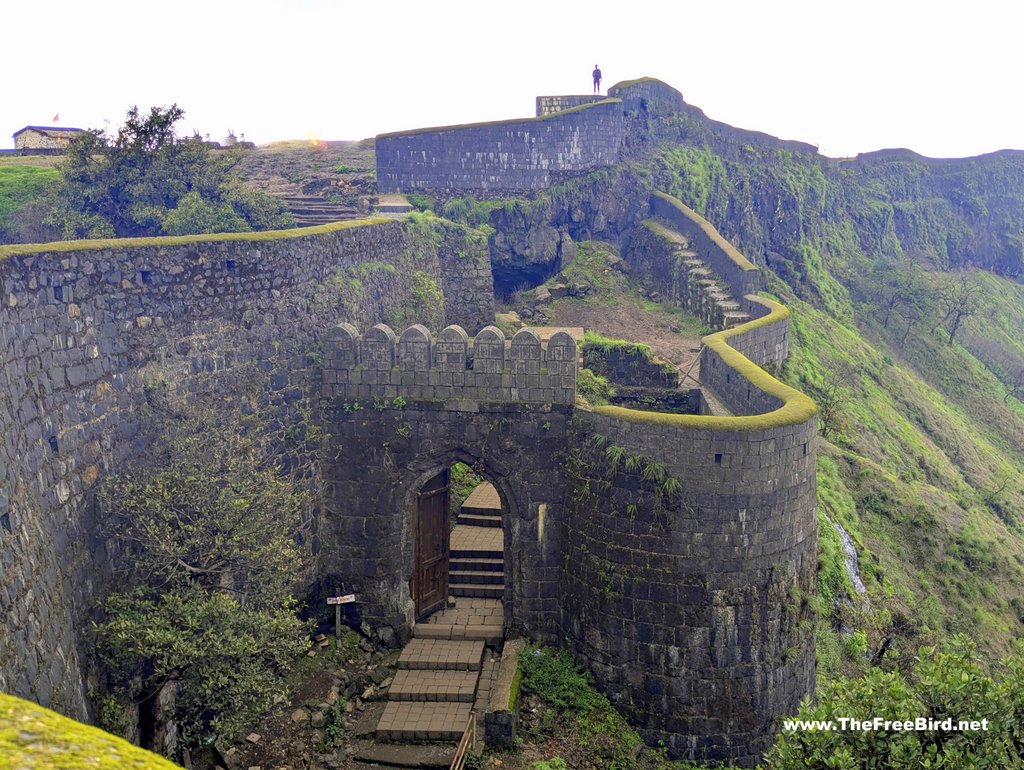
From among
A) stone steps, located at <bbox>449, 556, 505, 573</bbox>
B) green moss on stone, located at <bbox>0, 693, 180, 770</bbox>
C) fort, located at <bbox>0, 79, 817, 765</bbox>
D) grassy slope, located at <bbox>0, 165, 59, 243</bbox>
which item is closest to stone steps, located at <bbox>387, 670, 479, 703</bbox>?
fort, located at <bbox>0, 79, 817, 765</bbox>

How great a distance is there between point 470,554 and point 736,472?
675 centimetres

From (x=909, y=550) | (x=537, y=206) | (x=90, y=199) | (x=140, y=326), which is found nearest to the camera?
(x=140, y=326)

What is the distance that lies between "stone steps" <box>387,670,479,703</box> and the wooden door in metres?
1.82

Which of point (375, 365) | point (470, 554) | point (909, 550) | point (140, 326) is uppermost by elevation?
point (140, 326)

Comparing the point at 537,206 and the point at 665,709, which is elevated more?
the point at 537,206

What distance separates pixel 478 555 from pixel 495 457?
3657 mm

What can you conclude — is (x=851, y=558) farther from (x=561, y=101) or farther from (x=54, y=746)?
(x=561, y=101)

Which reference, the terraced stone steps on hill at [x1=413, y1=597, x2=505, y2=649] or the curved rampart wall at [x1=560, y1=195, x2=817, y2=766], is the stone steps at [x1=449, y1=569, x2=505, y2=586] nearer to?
the terraced stone steps on hill at [x1=413, y1=597, x2=505, y2=649]

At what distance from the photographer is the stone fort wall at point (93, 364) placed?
9.55m

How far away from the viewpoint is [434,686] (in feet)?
49.8

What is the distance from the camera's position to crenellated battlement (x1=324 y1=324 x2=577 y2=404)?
15914mm

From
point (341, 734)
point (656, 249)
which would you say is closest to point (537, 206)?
point (656, 249)

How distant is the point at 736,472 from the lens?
558 inches

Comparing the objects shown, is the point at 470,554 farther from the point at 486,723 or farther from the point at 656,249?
the point at 656,249
